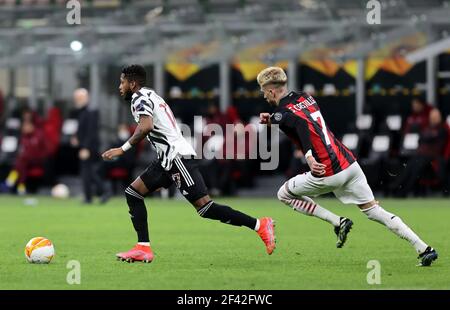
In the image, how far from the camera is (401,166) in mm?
27375

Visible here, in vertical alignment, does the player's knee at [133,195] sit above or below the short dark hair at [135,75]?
below

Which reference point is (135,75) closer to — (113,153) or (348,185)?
(113,153)

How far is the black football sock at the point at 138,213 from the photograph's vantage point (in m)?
12.8

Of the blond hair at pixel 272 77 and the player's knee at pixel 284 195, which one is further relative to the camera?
the player's knee at pixel 284 195

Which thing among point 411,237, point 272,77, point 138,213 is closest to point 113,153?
point 138,213

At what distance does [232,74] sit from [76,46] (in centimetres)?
419

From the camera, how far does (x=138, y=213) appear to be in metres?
12.9

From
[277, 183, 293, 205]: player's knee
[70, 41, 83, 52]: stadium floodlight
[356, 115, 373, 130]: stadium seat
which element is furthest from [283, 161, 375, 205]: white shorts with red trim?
[70, 41, 83, 52]: stadium floodlight

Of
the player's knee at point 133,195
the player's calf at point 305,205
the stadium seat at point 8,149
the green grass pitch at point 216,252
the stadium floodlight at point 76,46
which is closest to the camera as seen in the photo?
the green grass pitch at point 216,252

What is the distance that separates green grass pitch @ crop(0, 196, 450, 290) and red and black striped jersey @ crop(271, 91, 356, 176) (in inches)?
43.1

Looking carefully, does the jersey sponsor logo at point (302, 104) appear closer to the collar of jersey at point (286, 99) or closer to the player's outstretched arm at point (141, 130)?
the collar of jersey at point (286, 99)

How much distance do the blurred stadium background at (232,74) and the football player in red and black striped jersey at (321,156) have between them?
14.1 meters

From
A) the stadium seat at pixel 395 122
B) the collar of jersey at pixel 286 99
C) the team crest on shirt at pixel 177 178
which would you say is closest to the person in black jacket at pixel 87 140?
the stadium seat at pixel 395 122
